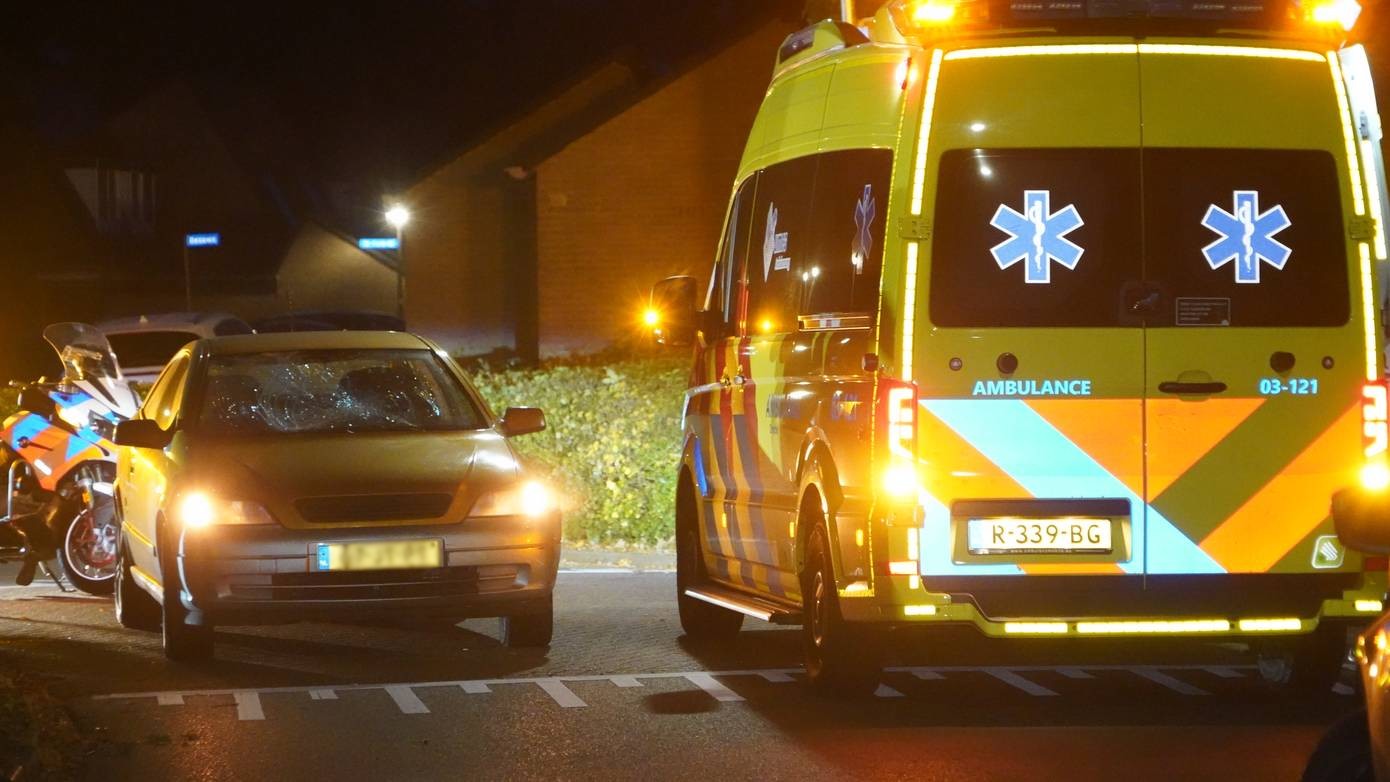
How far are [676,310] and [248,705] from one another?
314 cm

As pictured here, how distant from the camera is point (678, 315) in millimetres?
11828

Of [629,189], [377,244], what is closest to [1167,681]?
[629,189]

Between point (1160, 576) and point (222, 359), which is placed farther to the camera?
point (222, 359)

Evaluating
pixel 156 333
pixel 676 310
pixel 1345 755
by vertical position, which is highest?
pixel 156 333

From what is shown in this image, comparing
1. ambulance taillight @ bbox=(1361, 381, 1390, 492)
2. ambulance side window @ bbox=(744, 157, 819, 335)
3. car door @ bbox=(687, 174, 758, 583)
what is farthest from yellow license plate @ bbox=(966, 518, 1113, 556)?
car door @ bbox=(687, 174, 758, 583)

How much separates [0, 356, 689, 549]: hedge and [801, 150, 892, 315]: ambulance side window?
7.11 metres

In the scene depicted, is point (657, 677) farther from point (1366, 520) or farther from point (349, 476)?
point (1366, 520)

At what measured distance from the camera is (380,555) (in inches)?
426

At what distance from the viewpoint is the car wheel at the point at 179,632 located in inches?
434

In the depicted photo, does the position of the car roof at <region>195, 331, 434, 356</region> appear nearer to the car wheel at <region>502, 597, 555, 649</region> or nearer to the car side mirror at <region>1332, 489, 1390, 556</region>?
the car wheel at <region>502, 597, 555, 649</region>

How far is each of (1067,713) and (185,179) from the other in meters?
62.4

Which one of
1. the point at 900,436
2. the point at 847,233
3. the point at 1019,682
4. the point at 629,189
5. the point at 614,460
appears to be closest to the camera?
the point at 900,436

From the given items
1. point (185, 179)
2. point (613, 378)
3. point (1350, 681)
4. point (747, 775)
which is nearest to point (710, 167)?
point (613, 378)

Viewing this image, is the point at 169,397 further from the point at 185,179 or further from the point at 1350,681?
the point at 185,179
